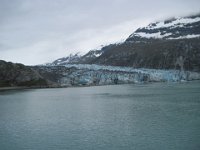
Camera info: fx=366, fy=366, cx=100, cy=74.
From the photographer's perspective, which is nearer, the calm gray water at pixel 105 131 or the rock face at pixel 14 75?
the calm gray water at pixel 105 131

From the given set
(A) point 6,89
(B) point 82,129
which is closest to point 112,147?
(B) point 82,129

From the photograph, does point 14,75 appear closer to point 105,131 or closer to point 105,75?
point 105,75

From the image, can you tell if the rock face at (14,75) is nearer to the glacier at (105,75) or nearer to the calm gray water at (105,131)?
the glacier at (105,75)

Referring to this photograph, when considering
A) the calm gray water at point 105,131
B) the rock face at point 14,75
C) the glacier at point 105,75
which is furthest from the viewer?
the glacier at point 105,75

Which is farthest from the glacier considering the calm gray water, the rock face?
the calm gray water

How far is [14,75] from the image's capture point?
444 feet

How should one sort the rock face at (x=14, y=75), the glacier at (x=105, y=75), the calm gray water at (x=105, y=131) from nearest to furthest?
the calm gray water at (x=105, y=131), the rock face at (x=14, y=75), the glacier at (x=105, y=75)

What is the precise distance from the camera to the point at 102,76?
161 metres

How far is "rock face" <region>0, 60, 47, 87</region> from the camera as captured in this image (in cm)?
13438

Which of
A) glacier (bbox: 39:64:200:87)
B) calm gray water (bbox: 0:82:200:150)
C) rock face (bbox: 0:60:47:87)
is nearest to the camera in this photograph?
calm gray water (bbox: 0:82:200:150)

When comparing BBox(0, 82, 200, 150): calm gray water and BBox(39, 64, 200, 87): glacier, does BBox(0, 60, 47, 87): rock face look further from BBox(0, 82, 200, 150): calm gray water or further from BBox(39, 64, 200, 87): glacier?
BBox(0, 82, 200, 150): calm gray water

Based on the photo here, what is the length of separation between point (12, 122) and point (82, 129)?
10.8 m

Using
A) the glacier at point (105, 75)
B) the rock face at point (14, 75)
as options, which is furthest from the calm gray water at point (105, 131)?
the glacier at point (105, 75)

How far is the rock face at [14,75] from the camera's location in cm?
13438
